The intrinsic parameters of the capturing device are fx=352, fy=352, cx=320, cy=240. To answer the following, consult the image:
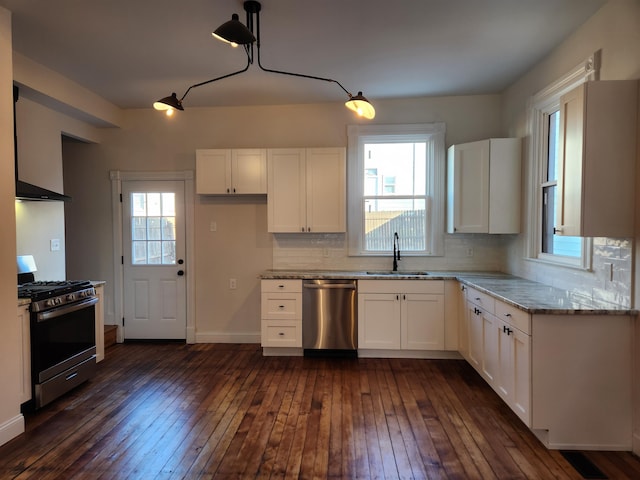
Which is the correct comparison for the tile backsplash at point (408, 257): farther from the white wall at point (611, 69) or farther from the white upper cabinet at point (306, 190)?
the white wall at point (611, 69)

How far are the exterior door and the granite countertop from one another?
1.28 m

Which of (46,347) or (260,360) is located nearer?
(46,347)

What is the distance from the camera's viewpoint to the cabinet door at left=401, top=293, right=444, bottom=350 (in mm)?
3609

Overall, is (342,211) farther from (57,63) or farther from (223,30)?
(57,63)

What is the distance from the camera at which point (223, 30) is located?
6.27ft

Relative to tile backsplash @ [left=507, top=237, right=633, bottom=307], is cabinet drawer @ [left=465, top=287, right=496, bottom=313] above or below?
below

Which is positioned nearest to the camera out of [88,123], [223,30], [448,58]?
[223,30]

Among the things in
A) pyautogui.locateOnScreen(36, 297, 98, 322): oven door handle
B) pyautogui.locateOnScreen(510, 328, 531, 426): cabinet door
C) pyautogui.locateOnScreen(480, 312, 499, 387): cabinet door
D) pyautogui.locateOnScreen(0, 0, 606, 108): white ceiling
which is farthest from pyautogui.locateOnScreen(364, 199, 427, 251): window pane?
pyautogui.locateOnScreen(36, 297, 98, 322): oven door handle

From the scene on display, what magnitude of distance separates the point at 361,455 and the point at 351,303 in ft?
5.53

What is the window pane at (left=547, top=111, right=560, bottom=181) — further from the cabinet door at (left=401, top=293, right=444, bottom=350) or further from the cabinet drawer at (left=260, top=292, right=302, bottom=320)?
the cabinet drawer at (left=260, top=292, right=302, bottom=320)

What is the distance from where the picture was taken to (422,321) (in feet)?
11.9

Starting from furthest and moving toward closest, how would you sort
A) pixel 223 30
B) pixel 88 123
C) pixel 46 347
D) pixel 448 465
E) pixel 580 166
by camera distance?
pixel 88 123, pixel 46 347, pixel 580 166, pixel 448 465, pixel 223 30

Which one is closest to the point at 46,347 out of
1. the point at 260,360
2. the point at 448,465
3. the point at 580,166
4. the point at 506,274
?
the point at 260,360

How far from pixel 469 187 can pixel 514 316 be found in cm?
165
